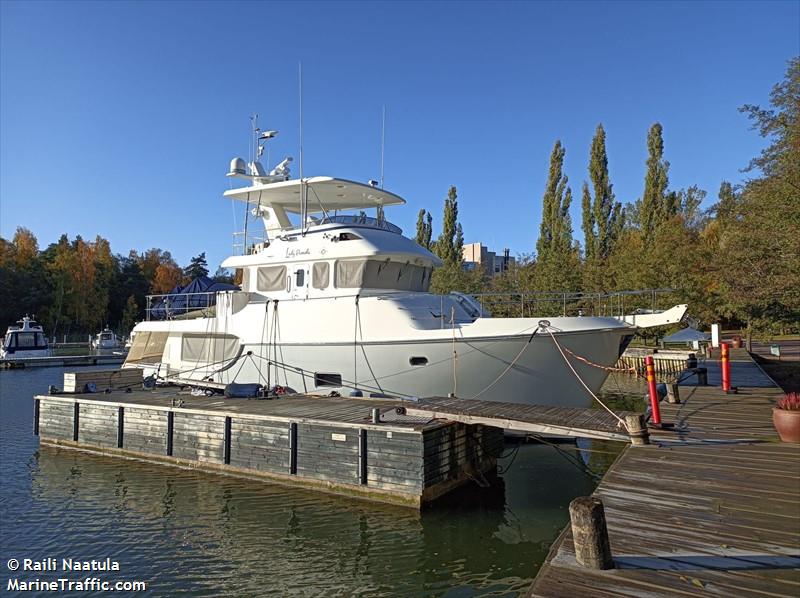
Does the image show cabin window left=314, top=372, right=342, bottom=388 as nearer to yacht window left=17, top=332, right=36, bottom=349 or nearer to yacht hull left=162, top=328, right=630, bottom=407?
yacht hull left=162, top=328, right=630, bottom=407

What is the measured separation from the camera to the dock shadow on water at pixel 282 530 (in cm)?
711

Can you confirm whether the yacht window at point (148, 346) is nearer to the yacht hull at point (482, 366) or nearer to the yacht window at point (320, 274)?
the yacht window at point (320, 274)

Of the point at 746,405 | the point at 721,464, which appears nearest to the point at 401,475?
the point at 721,464

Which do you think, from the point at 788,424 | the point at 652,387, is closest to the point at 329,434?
the point at 652,387

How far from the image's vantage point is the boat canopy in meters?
15.2

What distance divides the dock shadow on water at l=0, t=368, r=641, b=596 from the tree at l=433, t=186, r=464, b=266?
36.3 meters

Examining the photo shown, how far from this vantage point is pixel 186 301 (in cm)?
1923

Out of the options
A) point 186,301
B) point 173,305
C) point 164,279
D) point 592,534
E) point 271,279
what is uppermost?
point 164,279

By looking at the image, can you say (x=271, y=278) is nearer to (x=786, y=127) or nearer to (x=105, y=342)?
(x=786, y=127)

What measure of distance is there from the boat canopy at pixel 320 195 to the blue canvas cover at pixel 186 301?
3358mm

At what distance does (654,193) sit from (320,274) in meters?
33.7

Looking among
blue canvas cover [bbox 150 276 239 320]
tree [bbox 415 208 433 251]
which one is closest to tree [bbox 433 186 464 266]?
tree [bbox 415 208 433 251]

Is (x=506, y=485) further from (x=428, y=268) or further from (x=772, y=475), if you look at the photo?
(x=428, y=268)

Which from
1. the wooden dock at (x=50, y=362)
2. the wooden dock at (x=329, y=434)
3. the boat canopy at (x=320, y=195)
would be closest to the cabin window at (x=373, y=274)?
the boat canopy at (x=320, y=195)
